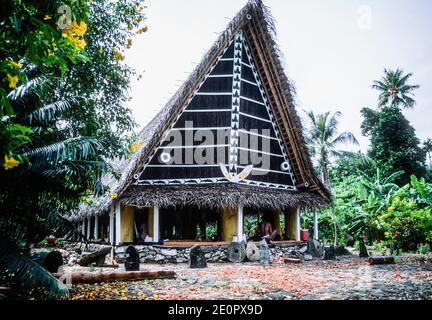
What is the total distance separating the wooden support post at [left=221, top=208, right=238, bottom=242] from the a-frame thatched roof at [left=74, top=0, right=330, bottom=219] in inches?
34.5

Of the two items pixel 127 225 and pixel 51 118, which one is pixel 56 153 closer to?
pixel 51 118

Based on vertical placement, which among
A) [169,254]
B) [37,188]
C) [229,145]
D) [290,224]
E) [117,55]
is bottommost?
[169,254]

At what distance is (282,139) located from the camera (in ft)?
48.0

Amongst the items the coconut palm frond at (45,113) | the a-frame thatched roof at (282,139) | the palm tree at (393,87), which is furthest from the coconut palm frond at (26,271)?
the palm tree at (393,87)

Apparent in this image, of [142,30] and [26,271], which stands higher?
[142,30]

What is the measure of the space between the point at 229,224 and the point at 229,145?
9.84 ft

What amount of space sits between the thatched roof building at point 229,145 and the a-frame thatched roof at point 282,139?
0.04 meters

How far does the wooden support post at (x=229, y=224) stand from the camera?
43.1ft

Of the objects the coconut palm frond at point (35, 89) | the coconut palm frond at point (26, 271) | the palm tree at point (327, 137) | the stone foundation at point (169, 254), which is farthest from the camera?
the palm tree at point (327, 137)

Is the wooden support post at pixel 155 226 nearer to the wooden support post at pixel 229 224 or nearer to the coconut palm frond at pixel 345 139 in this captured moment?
the wooden support post at pixel 229 224

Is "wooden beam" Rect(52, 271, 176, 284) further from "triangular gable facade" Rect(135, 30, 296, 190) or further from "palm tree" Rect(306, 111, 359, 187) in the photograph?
"palm tree" Rect(306, 111, 359, 187)

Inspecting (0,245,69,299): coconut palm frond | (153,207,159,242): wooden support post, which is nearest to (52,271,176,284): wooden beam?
(0,245,69,299): coconut palm frond

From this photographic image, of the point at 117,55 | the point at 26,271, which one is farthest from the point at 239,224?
the point at 26,271
